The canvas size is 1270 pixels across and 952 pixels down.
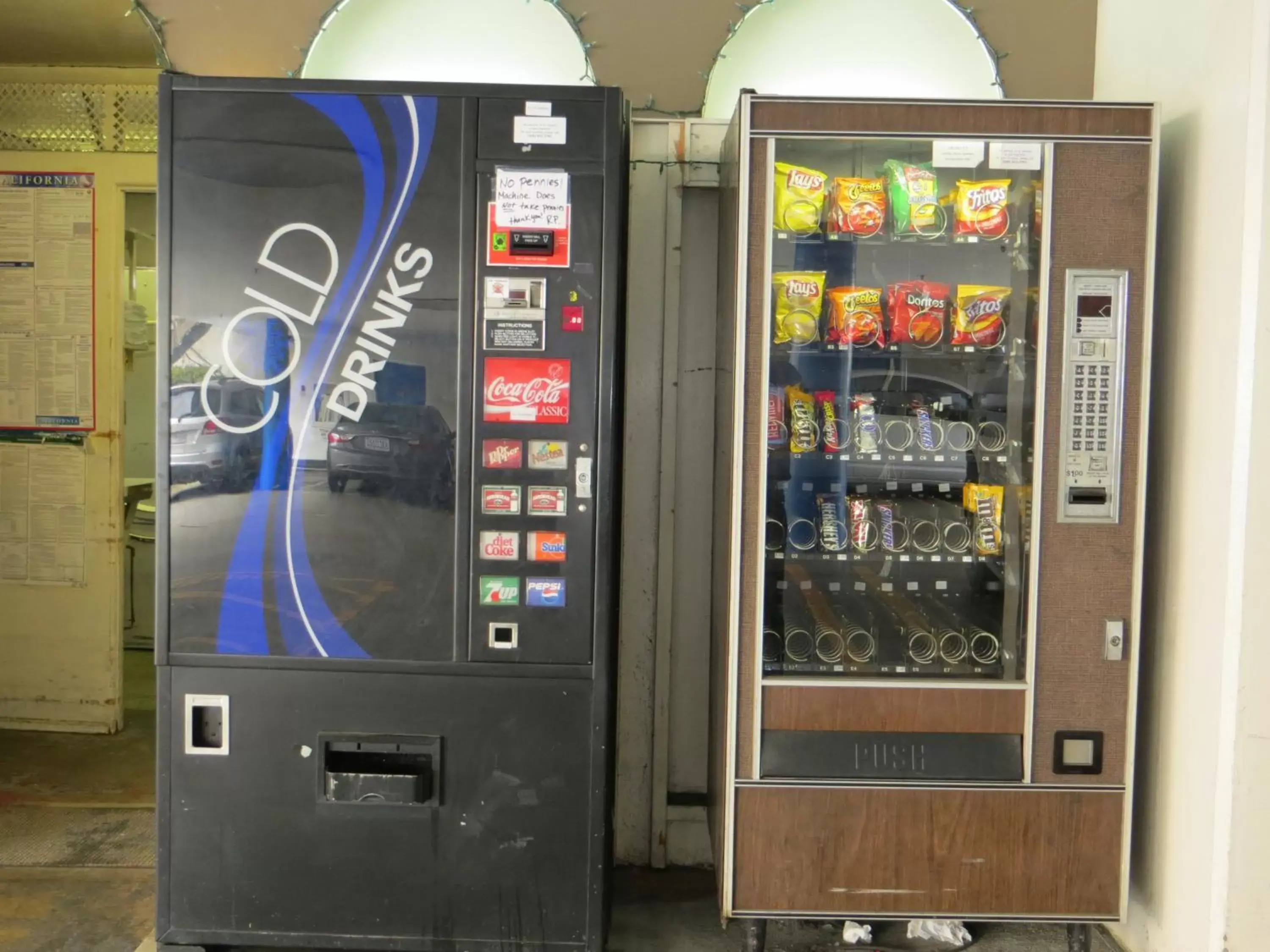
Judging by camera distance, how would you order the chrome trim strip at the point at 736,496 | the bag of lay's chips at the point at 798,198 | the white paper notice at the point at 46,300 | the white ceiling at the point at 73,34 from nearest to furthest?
1. the chrome trim strip at the point at 736,496
2. the bag of lay's chips at the point at 798,198
3. the white ceiling at the point at 73,34
4. the white paper notice at the point at 46,300

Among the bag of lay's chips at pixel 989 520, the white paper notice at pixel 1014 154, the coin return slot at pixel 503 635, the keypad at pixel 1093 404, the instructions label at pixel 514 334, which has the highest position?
the white paper notice at pixel 1014 154

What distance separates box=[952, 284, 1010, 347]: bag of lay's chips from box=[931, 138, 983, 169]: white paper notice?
11.4 inches

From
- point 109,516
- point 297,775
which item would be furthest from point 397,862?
point 109,516

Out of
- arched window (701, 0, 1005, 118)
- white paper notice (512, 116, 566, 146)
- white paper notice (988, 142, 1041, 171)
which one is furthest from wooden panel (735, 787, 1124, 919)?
arched window (701, 0, 1005, 118)

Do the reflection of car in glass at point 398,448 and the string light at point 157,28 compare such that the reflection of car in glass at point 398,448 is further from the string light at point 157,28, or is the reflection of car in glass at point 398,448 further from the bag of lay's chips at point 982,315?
the string light at point 157,28

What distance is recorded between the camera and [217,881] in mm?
2221

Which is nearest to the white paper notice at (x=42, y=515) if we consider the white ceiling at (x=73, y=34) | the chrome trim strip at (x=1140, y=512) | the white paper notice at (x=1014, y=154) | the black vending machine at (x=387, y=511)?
the white ceiling at (x=73, y=34)

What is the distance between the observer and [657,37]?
9.28 feet

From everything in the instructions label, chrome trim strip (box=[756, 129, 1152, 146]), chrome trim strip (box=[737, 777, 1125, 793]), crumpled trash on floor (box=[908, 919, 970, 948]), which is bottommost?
crumpled trash on floor (box=[908, 919, 970, 948])

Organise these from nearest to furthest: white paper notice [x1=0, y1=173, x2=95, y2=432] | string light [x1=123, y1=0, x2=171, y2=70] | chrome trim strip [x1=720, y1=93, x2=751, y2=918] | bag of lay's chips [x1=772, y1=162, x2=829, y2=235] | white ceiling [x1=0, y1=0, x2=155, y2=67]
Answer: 1. chrome trim strip [x1=720, y1=93, x2=751, y2=918]
2. bag of lay's chips [x1=772, y1=162, x2=829, y2=235]
3. string light [x1=123, y1=0, x2=171, y2=70]
4. white ceiling [x1=0, y1=0, x2=155, y2=67]
5. white paper notice [x1=0, y1=173, x2=95, y2=432]

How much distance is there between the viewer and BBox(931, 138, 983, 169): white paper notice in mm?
2141

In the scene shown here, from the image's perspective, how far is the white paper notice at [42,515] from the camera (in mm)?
3797

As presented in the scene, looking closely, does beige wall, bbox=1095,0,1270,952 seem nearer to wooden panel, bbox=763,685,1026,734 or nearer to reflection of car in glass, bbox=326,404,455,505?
wooden panel, bbox=763,685,1026,734

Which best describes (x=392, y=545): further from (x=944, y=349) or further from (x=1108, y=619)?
(x=1108, y=619)
